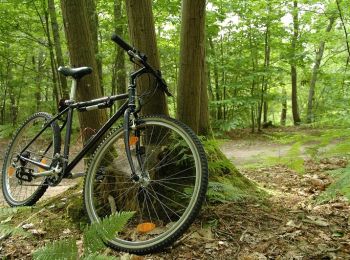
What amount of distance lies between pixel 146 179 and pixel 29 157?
6.22ft

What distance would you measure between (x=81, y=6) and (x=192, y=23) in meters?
1.26

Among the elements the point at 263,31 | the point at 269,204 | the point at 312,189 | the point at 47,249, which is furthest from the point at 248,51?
the point at 47,249

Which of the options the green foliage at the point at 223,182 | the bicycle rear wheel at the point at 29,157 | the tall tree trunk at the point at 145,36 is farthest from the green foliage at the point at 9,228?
the green foliage at the point at 223,182

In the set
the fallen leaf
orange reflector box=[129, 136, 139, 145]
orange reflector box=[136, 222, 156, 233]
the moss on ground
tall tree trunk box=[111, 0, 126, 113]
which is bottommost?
the fallen leaf

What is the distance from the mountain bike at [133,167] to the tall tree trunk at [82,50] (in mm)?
276

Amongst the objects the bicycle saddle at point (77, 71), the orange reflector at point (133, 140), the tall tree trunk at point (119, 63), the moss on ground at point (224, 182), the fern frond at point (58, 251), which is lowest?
the moss on ground at point (224, 182)

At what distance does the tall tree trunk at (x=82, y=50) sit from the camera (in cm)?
379

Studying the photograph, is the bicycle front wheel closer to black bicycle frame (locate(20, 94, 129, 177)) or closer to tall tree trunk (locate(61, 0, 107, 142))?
black bicycle frame (locate(20, 94, 129, 177))

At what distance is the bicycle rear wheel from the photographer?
3.79 m

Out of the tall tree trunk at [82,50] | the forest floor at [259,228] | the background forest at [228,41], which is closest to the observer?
the forest floor at [259,228]

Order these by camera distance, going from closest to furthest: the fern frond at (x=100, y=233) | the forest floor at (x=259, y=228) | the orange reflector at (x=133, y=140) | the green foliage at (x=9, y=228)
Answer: the fern frond at (x=100, y=233) < the green foliage at (x=9, y=228) < the forest floor at (x=259, y=228) < the orange reflector at (x=133, y=140)

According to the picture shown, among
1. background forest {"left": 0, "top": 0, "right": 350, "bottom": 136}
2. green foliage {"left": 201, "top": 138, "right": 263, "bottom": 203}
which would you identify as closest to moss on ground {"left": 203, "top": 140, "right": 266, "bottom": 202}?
green foliage {"left": 201, "top": 138, "right": 263, "bottom": 203}

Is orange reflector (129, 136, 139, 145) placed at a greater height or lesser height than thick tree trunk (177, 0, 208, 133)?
lesser

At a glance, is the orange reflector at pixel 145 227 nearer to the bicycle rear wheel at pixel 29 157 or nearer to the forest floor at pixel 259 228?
the forest floor at pixel 259 228
